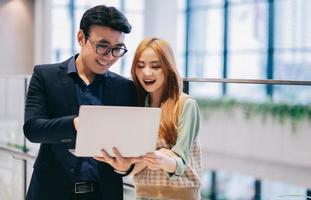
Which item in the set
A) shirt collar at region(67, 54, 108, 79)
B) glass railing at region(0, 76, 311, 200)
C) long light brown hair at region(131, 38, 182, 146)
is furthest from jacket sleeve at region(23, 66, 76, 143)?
glass railing at region(0, 76, 311, 200)

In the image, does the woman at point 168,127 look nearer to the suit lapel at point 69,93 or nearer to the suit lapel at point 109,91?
the suit lapel at point 109,91

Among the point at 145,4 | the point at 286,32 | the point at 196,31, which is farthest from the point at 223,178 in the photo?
the point at 145,4

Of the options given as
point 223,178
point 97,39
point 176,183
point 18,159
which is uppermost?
point 97,39

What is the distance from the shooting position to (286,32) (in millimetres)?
10945

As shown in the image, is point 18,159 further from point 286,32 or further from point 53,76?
point 286,32

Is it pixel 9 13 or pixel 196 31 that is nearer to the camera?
pixel 9 13

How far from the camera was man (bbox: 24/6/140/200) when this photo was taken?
1.61m

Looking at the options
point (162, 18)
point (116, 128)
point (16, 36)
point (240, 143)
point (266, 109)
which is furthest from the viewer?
point (162, 18)

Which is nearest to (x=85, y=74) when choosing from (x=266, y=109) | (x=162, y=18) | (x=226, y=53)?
(x=266, y=109)

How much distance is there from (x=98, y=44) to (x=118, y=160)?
1.32 feet

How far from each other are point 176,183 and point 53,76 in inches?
22.2

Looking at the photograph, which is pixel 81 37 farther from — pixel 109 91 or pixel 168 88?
pixel 168 88

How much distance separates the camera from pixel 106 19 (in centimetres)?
161

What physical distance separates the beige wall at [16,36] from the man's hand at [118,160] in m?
11.0
